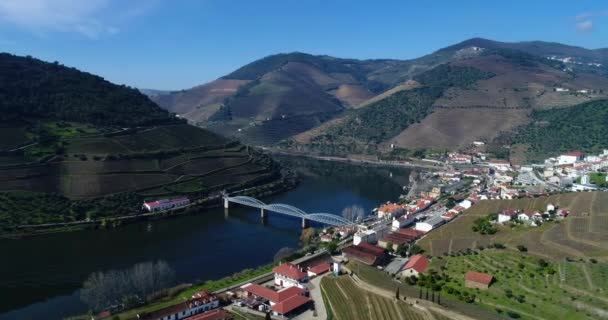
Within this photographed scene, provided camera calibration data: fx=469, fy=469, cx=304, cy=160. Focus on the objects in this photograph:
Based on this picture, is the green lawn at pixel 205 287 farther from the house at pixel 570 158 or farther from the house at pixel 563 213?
the house at pixel 570 158

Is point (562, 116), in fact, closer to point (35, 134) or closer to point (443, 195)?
point (443, 195)

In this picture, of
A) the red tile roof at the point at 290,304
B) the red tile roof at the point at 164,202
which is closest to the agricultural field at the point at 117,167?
the red tile roof at the point at 164,202

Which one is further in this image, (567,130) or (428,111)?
(428,111)

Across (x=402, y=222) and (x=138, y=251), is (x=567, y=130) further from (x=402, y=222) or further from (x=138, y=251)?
(x=138, y=251)

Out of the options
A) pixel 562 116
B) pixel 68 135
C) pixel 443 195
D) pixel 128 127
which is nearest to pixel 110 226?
pixel 68 135

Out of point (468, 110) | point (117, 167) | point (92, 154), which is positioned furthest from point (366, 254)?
point (468, 110)

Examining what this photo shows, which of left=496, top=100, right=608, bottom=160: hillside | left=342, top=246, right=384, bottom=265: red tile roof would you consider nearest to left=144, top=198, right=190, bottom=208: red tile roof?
left=342, top=246, right=384, bottom=265: red tile roof
